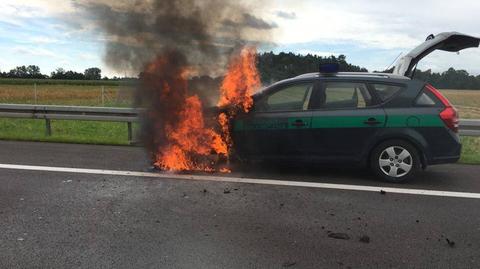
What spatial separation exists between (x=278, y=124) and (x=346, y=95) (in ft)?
3.56

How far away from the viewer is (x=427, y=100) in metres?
6.84

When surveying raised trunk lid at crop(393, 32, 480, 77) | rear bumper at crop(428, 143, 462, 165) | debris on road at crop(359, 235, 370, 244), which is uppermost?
raised trunk lid at crop(393, 32, 480, 77)

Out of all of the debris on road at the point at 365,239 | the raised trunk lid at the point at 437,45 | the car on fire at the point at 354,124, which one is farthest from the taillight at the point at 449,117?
the debris on road at the point at 365,239

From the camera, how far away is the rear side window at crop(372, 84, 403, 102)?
272 inches

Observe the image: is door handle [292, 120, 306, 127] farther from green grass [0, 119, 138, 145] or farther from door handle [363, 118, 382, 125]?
green grass [0, 119, 138, 145]

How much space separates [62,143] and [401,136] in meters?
6.75

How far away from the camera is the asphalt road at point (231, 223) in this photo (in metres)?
4.14

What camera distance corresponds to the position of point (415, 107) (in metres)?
6.82

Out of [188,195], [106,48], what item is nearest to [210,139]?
[188,195]

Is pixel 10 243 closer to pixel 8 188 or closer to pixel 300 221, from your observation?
pixel 8 188

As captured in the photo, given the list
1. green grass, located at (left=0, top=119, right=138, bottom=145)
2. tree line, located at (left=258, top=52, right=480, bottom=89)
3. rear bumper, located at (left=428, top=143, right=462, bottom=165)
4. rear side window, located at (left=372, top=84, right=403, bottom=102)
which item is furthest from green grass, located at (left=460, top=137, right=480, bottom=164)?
green grass, located at (left=0, top=119, right=138, bottom=145)

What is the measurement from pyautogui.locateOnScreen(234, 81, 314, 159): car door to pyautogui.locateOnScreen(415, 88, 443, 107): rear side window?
1.53 metres

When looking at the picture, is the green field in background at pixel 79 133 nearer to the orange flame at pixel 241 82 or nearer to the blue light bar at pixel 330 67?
the orange flame at pixel 241 82

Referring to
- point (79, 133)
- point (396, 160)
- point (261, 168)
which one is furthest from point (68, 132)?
point (396, 160)
